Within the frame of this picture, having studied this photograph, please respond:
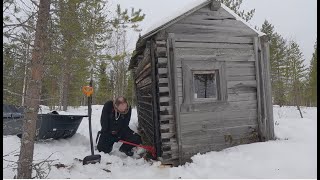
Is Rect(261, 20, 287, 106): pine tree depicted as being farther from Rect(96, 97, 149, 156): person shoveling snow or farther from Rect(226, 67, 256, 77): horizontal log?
Rect(96, 97, 149, 156): person shoveling snow

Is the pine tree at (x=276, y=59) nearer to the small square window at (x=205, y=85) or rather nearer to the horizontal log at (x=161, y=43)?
the small square window at (x=205, y=85)

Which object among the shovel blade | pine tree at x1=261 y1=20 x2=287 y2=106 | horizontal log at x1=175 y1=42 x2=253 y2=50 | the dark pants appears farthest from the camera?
pine tree at x1=261 y1=20 x2=287 y2=106

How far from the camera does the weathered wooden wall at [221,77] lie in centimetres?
708

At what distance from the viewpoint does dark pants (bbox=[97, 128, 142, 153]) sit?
7965mm

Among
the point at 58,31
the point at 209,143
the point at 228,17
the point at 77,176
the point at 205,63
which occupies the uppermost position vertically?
the point at 228,17

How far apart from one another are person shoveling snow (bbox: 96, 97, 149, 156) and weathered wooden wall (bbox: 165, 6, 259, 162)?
1.71 metres

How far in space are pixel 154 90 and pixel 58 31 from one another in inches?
97.4

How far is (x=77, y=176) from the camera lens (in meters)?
6.05

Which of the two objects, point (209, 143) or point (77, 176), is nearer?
point (77, 176)

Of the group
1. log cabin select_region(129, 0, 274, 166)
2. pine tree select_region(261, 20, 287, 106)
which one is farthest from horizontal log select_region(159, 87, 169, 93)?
pine tree select_region(261, 20, 287, 106)

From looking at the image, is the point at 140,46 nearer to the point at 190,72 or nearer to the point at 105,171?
the point at 190,72

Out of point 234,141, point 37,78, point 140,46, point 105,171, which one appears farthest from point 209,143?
point 37,78

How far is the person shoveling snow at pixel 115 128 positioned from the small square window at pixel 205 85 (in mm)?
1925

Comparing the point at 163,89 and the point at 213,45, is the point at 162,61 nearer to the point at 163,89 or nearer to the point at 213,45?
the point at 163,89
